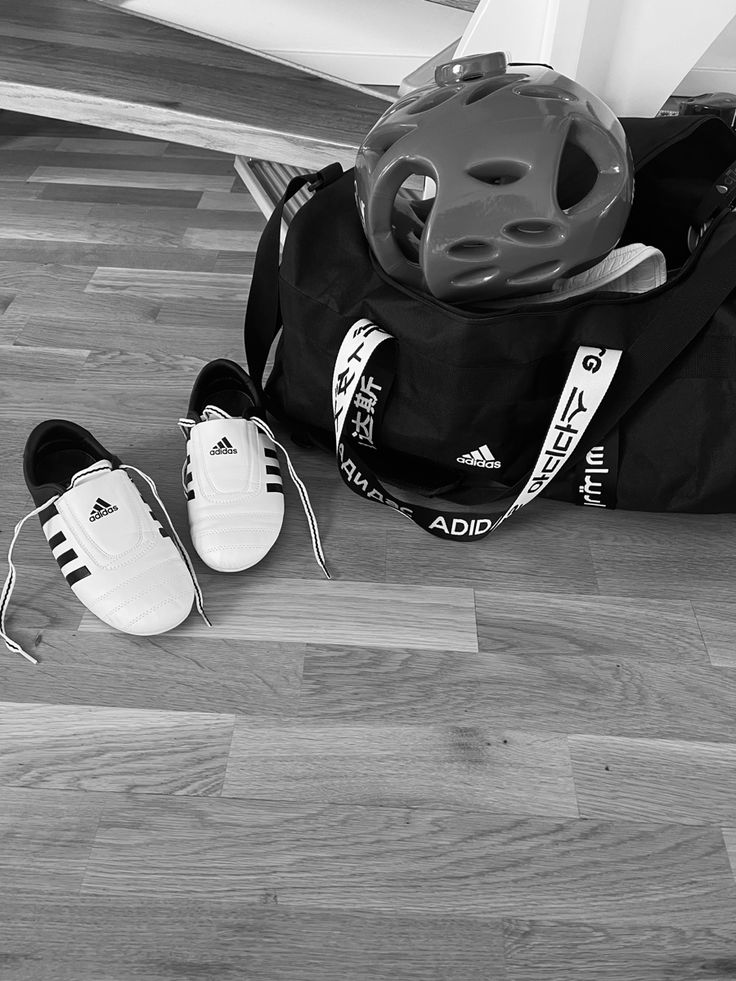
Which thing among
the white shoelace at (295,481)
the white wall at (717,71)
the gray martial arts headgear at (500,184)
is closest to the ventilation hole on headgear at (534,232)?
the gray martial arts headgear at (500,184)

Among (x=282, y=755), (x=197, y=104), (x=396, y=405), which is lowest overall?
(x=282, y=755)

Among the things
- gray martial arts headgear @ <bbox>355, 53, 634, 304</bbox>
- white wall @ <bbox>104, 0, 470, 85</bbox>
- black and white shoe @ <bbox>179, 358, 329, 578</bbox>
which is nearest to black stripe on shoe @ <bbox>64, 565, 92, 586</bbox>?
black and white shoe @ <bbox>179, 358, 329, 578</bbox>

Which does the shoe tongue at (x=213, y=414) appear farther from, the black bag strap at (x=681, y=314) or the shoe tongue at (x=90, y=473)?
the black bag strap at (x=681, y=314)

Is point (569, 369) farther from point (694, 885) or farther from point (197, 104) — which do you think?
point (197, 104)

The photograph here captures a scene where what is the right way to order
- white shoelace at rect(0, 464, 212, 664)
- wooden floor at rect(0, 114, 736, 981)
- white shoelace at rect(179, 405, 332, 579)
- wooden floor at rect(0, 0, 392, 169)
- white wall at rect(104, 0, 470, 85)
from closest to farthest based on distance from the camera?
wooden floor at rect(0, 114, 736, 981) < white shoelace at rect(0, 464, 212, 664) < white shoelace at rect(179, 405, 332, 579) < wooden floor at rect(0, 0, 392, 169) < white wall at rect(104, 0, 470, 85)

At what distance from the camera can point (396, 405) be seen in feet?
3.18

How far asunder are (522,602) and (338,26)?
1191 millimetres

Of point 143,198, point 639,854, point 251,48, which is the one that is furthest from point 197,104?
point 639,854

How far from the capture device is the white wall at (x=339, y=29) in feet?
4.95

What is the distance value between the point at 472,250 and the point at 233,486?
1.27ft

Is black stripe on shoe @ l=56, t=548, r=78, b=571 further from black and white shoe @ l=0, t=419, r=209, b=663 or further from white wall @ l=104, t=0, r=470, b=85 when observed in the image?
white wall @ l=104, t=0, r=470, b=85

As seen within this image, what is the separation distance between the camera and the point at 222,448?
0.98m

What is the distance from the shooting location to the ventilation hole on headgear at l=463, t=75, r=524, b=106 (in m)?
0.92

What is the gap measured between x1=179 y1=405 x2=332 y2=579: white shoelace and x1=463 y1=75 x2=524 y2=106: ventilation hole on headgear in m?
0.45
